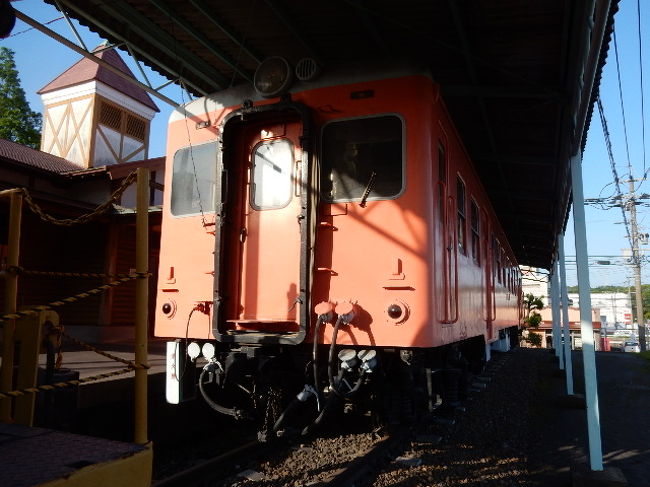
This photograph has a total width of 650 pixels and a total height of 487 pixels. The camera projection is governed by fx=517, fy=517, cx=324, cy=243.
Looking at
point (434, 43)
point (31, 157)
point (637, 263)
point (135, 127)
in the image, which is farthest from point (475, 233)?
point (637, 263)

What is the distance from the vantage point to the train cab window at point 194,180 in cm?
464

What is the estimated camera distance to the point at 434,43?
17.2 ft

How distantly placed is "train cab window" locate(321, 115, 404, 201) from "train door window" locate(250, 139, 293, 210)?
323 mm

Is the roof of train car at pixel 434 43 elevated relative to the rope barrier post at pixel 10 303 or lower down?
elevated

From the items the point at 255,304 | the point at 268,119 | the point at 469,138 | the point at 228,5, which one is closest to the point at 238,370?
the point at 255,304

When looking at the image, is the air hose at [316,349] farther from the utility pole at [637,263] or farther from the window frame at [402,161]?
the utility pole at [637,263]

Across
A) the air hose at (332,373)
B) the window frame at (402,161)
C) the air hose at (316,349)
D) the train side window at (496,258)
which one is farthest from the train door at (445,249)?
the train side window at (496,258)

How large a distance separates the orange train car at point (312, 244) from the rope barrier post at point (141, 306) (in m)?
1.40

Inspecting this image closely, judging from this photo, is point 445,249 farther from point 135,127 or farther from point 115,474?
point 135,127

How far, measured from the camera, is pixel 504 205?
11.0 meters

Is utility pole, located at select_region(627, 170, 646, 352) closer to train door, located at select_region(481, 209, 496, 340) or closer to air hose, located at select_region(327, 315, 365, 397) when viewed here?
train door, located at select_region(481, 209, 496, 340)

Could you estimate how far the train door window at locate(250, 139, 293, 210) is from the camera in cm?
434

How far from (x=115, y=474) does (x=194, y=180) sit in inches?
127

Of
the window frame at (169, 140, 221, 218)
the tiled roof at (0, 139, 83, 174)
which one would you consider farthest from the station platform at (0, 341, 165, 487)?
the tiled roof at (0, 139, 83, 174)
